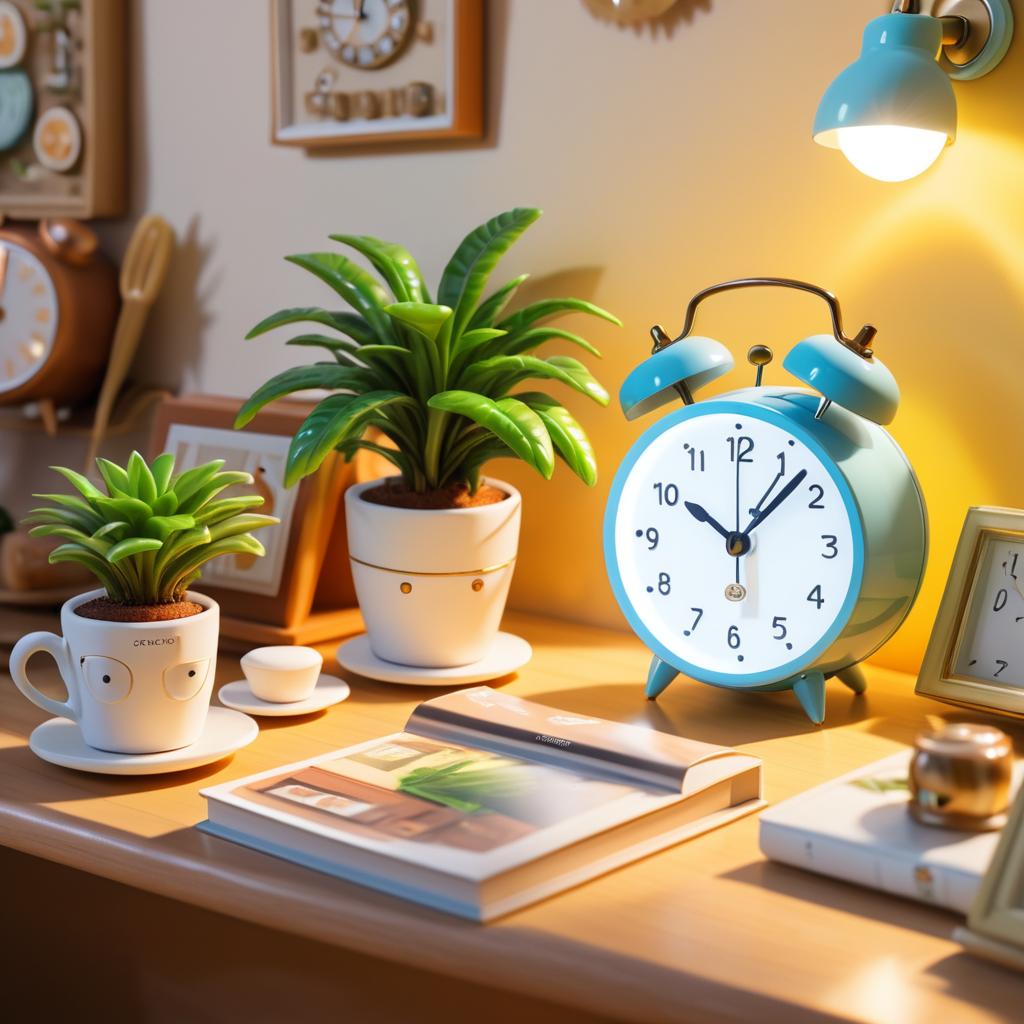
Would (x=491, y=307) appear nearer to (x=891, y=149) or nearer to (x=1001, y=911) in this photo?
(x=891, y=149)

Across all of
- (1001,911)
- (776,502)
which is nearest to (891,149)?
(776,502)

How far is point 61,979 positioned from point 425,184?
95 centimetres

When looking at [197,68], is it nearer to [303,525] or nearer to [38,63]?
[38,63]

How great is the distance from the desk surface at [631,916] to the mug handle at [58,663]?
0.04m

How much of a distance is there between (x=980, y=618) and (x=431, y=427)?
462mm

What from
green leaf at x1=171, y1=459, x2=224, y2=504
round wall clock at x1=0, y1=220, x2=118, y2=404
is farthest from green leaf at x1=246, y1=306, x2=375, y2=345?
round wall clock at x1=0, y1=220, x2=118, y2=404

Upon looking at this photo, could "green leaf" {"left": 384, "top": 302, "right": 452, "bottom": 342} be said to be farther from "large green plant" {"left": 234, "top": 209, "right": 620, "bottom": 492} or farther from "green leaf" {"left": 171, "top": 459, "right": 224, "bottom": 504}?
"green leaf" {"left": 171, "top": 459, "right": 224, "bottom": 504}

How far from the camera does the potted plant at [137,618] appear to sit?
2.79 ft

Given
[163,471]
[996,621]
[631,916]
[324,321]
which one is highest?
[324,321]

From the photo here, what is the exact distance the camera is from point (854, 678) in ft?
3.45

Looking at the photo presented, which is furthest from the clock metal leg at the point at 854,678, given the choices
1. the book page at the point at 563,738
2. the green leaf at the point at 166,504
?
the green leaf at the point at 166,504

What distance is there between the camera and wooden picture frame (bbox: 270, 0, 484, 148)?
4.11 feet

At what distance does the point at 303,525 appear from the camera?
1.20 metres

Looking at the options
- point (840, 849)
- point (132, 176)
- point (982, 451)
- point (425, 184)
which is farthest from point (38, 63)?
point (840, 849)
